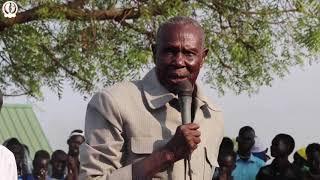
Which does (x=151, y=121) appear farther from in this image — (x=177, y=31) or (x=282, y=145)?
(x=282, y=145)

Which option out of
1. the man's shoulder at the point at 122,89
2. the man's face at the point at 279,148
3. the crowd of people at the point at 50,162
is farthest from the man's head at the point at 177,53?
the crowd of people at the point at 50,162

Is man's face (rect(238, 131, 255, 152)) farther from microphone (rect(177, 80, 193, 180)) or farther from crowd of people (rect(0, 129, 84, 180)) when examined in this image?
microphone (rect(177, 80, 193, 180))

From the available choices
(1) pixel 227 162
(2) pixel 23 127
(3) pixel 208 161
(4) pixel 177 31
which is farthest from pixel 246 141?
(2) pixel 23 127

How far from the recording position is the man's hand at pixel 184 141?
3.11 metres

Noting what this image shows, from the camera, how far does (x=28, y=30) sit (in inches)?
384

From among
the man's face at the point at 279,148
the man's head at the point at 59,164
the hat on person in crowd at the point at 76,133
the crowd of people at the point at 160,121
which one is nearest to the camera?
the crowd of people at the point at 160,121

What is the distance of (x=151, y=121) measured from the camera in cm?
330

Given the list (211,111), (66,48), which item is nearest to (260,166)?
(66,48)

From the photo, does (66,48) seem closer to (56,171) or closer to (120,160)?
(56,171)

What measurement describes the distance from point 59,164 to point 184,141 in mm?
6487

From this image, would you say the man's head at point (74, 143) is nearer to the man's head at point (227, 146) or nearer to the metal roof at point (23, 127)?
the man's head at point (227, 146)

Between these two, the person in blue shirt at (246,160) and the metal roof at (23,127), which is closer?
the person in blue shirt at (246,160)

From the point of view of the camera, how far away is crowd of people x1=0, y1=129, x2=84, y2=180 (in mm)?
8953

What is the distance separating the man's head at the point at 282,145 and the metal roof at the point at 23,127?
10234mm
